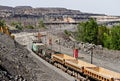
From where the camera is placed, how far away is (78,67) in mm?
42469

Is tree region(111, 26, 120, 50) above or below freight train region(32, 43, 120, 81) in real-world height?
below

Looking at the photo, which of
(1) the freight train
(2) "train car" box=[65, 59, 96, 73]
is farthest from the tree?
(2) "train car" box=[65, 59, 96, 73]

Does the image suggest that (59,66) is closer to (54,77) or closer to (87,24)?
(54,77)

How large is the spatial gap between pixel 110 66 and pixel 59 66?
7.13 metres

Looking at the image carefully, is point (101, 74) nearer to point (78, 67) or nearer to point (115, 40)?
point (78, 67)

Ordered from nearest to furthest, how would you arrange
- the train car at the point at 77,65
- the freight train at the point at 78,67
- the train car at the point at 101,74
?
1. the train car at the point at 101,74
2. the freight train at the point at 78,67
3. the train car at the point at 77,65

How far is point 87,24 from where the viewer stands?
96.9 m

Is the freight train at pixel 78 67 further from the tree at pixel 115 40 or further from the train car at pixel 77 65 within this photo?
the tree at pixel 115 40

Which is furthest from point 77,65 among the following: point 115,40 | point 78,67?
point 115,40

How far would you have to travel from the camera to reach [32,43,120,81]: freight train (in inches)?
1371

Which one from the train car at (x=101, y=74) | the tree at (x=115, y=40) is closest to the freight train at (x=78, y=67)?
the train car at (x=101, y=74)

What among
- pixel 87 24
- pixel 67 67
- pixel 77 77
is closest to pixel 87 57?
pixel 67 67

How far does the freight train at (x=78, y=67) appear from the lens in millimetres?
34812

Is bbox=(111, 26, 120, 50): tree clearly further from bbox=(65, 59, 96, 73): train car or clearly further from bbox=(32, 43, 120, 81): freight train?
bbox=(65, 59, 96, 73): train car
